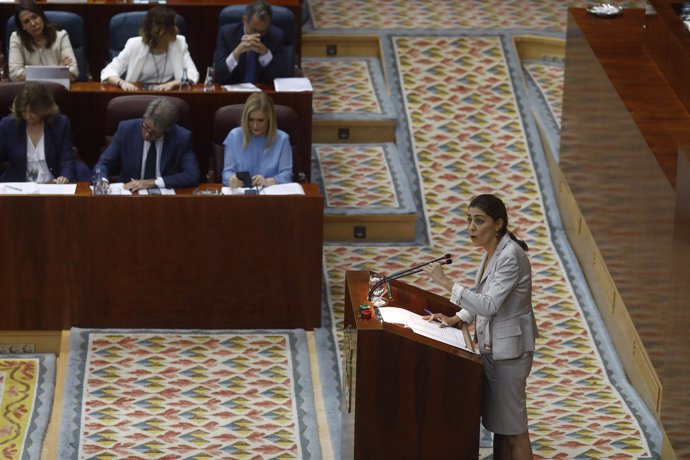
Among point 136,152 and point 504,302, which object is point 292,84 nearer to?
point 136,152

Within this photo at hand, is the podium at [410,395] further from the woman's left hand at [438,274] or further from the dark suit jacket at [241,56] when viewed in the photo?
the dark suit jacket at [241,56]

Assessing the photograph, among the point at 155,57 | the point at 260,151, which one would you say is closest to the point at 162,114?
the point at 260,151

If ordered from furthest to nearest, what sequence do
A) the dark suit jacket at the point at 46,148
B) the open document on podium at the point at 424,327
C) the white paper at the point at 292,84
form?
the white paper at the point at 292,84, the dark suit jacket at the point at 46,148, the open document on podium at the point at 424,327

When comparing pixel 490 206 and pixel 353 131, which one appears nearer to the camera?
pixel 490 206

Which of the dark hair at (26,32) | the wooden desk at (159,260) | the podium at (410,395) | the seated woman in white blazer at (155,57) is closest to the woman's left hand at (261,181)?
the wooden desk at (159,260)

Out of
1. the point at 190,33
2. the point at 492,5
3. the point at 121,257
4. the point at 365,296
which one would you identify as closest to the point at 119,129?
the point at 121,257

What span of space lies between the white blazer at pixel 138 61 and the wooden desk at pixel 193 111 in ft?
0.59

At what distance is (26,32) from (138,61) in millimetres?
638

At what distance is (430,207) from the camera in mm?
8125

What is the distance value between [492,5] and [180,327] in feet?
14.3

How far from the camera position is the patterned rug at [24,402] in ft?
19.7

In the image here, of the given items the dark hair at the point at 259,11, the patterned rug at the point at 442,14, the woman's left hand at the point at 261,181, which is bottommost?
the woman's left hand at the point at 261,181

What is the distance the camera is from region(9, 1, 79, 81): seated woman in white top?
7945 mm

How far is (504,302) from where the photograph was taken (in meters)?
5.12
